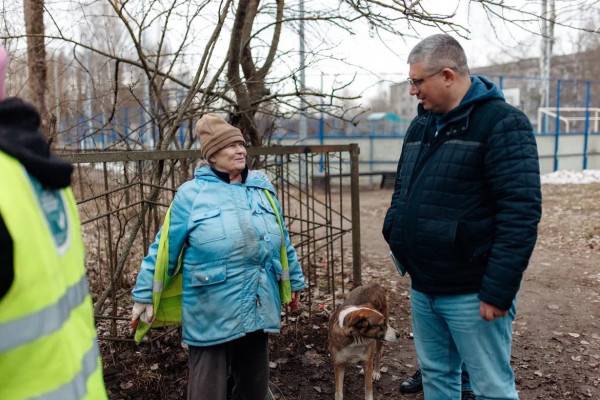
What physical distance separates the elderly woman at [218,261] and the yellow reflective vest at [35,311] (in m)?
1.34

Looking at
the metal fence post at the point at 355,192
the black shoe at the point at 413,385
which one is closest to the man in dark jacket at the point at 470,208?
the black shoe at the point at 413,385

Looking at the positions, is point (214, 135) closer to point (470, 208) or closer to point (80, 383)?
point (470, 208)

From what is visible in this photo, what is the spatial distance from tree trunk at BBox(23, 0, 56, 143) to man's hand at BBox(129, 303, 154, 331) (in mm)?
3487

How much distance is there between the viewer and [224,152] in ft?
8.53

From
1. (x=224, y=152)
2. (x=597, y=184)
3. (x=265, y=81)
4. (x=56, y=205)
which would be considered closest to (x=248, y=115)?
(x=265, y=81)

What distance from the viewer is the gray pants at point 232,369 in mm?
2553

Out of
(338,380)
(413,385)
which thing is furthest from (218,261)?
(413,385)

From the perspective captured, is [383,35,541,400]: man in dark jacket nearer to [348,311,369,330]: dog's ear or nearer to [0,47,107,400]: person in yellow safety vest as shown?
[348,311,369,330]: dog's ear

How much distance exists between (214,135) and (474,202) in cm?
122

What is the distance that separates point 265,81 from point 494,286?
11.0 ft

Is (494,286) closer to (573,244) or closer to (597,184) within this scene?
(573,244)

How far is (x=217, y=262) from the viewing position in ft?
8.21

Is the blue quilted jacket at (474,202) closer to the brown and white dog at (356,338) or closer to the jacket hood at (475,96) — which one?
the jacket hood at (475,96)

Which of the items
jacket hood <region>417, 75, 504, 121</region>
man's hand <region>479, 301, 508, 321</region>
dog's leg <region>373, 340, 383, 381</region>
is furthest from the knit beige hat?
dog's leg <region>373, 340, 383, 381</region>
